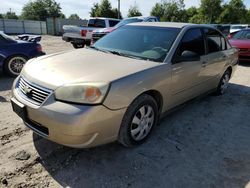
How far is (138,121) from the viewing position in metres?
3.18

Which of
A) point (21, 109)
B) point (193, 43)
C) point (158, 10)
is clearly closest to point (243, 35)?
point (193, 43)

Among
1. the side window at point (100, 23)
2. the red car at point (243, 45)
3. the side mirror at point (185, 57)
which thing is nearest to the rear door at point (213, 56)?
the side mirror at point (185, 57)

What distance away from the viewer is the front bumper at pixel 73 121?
2.48 m

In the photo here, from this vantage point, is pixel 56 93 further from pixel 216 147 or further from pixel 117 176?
pixel 216 147

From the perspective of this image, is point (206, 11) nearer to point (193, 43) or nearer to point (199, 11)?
point (199, 11)

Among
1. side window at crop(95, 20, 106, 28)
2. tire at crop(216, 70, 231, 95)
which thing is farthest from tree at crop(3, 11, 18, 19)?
tire at crop(216, 70, 231, 95)

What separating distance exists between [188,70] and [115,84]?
5.28 ft

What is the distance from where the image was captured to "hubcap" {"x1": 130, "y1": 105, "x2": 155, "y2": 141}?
315 centimetres

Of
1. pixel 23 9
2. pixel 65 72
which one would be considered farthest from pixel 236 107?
pixel 23 9

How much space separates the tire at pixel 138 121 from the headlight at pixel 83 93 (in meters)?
0.49

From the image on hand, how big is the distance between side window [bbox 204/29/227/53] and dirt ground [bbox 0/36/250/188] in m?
1.50

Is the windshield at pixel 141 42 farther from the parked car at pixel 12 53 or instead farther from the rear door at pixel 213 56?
the parked car at pixel 12 53

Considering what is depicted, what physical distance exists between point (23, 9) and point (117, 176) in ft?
311

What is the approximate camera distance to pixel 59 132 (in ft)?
8.44
